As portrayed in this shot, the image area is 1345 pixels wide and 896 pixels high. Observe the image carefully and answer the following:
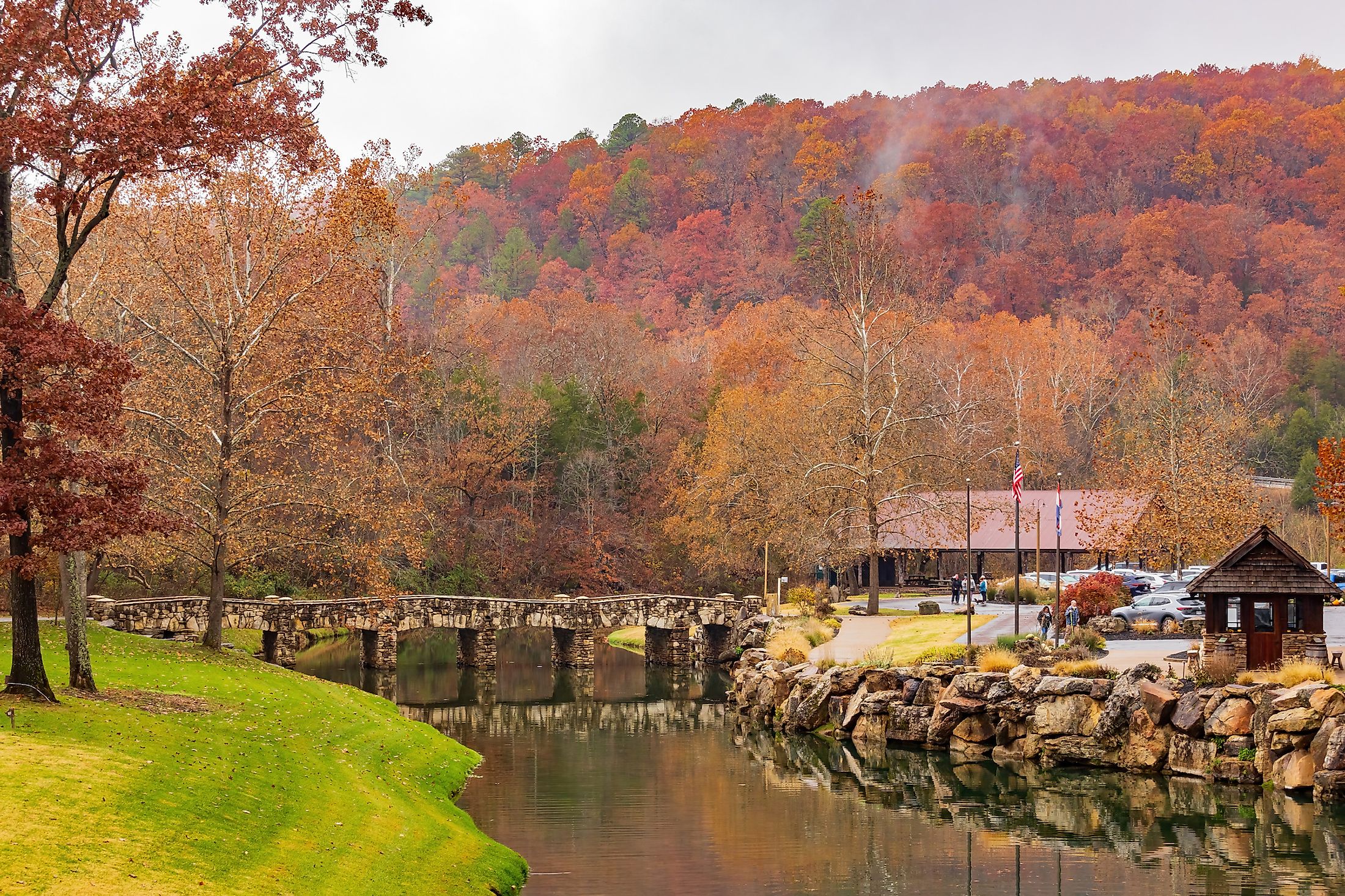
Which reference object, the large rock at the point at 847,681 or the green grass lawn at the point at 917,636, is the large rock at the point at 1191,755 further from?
the large rock at the point at 847,681

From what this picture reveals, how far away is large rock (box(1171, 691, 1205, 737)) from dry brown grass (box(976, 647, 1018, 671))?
6.48 meters

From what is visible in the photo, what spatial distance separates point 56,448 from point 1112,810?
25.3 metres

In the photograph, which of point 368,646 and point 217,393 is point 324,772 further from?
point 368,646

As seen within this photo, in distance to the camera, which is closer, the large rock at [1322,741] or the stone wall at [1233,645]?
the large rock at [1322,741]

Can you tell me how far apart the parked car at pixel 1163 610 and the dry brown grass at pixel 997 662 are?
10.6 meters

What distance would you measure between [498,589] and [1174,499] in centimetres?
3926

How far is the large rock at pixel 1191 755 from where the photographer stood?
121 feet

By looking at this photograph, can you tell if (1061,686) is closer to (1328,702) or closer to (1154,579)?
(1328,702)

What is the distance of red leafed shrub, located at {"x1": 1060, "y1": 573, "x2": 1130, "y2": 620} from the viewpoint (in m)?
53.3

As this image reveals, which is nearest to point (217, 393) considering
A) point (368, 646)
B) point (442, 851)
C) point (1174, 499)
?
point (368, 646)

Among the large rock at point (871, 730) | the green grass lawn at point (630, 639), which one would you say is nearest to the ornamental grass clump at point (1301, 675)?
the large rock at point (871, 730)

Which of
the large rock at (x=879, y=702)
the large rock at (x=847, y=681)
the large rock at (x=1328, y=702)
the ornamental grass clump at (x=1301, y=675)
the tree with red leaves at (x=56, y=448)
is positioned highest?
the tree with red leaves at (x=56, y=448)

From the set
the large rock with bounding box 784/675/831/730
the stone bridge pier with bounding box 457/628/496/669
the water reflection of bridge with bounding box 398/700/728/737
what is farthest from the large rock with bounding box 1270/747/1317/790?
the stone bridge pier with bounding box 457/628/496/669

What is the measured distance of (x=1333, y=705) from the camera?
34375 mm
